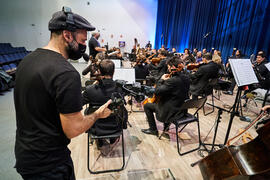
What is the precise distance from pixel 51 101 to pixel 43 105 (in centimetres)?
5

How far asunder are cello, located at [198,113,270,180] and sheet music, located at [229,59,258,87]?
3.68ft

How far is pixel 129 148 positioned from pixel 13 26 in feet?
45.9

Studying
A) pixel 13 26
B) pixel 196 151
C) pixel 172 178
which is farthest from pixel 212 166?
pixel 13 26

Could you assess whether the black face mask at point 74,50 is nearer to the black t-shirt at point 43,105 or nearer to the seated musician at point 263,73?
the black t-shirt at point 43,105

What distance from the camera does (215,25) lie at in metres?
9.31

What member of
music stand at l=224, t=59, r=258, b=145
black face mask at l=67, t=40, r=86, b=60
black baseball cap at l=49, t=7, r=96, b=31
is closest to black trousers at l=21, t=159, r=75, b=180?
black face mask at l=67, t=40, r=86, b=60

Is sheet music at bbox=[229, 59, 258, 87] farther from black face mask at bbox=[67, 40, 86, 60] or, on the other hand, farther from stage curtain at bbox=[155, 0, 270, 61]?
stage curtain at bbox=[155, 0, 270, 61]

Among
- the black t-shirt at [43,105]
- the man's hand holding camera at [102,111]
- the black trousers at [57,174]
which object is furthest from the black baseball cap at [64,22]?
the black trousers at [57,174]

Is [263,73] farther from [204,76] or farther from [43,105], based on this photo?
[43,105]

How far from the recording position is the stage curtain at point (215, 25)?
670 cm

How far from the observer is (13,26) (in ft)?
38.8

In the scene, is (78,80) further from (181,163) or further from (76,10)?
(76,10)

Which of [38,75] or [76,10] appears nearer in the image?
[38,75]

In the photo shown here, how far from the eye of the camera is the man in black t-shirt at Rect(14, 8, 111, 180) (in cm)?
85
